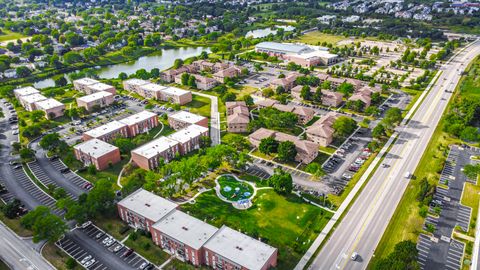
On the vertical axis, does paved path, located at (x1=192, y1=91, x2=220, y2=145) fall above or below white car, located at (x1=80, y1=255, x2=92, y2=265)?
above

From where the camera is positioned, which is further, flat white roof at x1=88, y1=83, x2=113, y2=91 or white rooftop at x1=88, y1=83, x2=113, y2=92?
flat white roof at x1=88, y1=83, x2=113, y2=91

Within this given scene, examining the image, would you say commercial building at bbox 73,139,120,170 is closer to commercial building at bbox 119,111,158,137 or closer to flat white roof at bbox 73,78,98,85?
commercial building at bbox 119,111,158,137

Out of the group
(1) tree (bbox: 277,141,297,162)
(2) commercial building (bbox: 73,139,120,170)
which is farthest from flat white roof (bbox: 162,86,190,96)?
(1) tree (bbox: 277,141,297,162)

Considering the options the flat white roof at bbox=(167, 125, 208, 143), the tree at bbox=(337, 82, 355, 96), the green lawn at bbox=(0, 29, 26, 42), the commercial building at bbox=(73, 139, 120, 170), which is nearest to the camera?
the commercial building at bbox=(73, 139, 120, 170)

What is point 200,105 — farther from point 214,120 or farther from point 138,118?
point 138,118

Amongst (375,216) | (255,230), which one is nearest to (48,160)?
(255,230)

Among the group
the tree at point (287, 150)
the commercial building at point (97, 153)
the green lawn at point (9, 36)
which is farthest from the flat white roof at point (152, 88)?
the green lawn at point (9, 36)

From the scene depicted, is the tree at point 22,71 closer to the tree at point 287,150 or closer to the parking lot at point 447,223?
the tree at point 287,150

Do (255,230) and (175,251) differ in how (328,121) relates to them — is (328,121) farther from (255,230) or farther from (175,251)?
(175,251)
